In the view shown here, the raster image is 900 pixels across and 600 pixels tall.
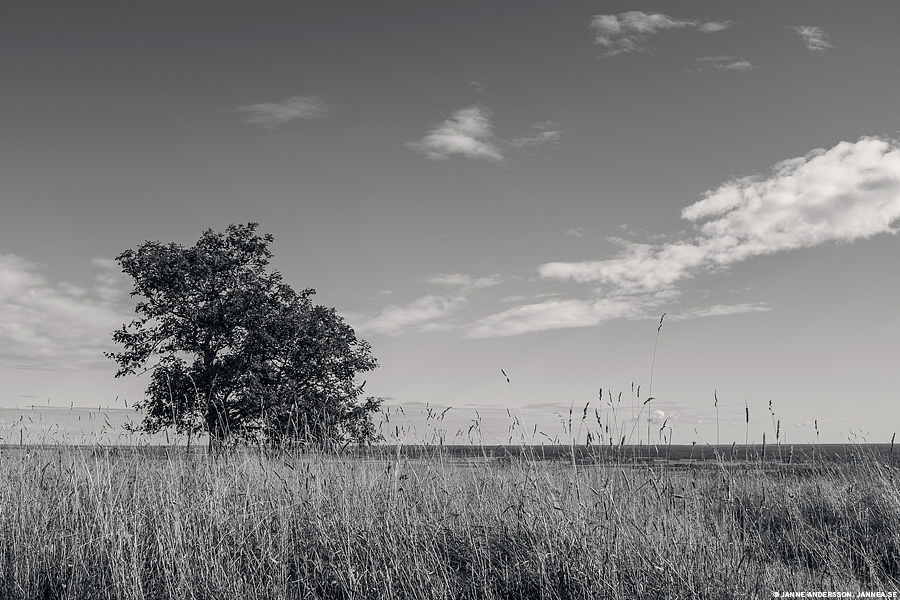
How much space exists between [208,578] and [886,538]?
22.5 feet

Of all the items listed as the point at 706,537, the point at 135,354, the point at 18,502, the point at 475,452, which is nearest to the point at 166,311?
the point at 135,354

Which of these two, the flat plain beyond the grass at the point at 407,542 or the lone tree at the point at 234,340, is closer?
the flat plain beyond the grass at the point at 407,542

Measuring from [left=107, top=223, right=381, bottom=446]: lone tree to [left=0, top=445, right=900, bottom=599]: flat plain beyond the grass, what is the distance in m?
13.4

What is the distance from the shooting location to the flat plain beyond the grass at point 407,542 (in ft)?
15.0

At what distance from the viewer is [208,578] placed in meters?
4.80

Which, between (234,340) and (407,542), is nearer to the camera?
(407,542)

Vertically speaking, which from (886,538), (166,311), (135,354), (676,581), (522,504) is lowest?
(886,538)

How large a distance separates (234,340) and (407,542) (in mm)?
17639

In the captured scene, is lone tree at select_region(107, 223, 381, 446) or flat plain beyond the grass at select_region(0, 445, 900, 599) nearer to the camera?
flat plain beyond the grass at select_region(0, 445, 900, 599)

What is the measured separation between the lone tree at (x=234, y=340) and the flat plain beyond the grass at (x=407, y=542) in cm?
1342

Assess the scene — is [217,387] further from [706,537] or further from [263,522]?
[706,537]

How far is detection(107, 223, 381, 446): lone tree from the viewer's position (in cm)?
2081

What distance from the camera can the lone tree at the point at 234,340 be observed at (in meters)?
20.8

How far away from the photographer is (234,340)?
21.5 m
